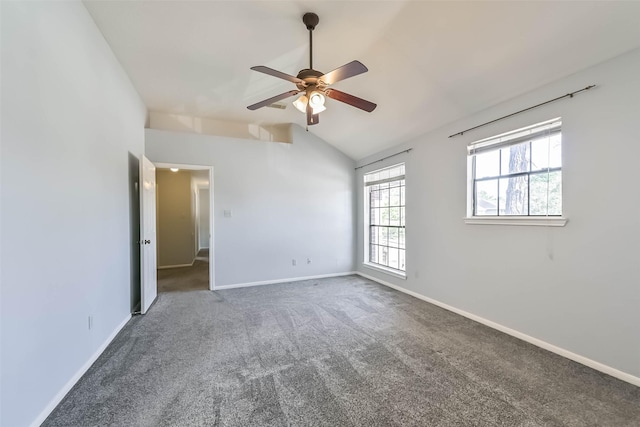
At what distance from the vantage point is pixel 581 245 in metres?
2.31

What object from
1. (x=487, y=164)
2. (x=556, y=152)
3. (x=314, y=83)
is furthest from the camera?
(x=487, y=164)

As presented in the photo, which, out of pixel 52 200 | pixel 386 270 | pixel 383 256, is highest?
pixel 52 200

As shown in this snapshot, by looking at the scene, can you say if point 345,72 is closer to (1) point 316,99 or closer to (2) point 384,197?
(1) point 316,99

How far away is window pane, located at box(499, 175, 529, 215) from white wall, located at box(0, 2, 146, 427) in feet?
13.2

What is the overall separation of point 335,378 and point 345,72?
7.68 ft

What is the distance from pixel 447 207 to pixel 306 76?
8.44 feet

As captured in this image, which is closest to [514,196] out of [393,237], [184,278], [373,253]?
[393,237]

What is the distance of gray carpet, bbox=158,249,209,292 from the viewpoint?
4830mm

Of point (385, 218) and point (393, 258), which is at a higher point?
point (385, 218)

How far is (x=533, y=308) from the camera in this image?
2646 mm

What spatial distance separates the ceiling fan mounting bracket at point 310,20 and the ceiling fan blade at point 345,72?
712mm

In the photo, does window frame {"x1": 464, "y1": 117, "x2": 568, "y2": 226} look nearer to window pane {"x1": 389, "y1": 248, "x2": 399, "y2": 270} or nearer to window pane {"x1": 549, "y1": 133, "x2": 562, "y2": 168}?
window pane {"x1": 549, "y1": 133, "x2": 562, "y2": 168}

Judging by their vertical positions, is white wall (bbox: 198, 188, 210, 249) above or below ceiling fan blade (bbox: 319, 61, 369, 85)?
below

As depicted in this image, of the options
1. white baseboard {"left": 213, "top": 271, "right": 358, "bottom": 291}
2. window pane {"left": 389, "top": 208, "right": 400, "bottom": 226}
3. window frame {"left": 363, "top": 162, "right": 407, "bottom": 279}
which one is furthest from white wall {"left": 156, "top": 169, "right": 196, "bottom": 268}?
window pane {"left": 389, "top": 208, "right": 400, "bottom": 226}
